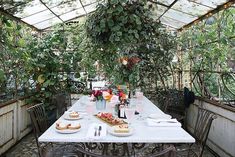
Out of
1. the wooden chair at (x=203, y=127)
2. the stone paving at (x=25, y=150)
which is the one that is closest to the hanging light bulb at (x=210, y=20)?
the stone paving at (x=25, y=150)

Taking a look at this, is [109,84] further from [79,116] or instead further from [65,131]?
[65,131]

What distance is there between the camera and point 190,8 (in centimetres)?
498

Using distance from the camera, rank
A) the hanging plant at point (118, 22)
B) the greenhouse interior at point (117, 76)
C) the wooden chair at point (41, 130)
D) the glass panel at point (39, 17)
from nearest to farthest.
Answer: the wooden chair at point (41, 130), the greenhouse interior at point (117, 76), the hanging plant at point (118, 22), the glass panel at point (39, 17)

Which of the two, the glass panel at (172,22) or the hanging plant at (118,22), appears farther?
the glass panel at (172,22)

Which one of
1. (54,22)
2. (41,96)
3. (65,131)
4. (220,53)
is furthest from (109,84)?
(65,131)

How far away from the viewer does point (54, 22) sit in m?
6.66

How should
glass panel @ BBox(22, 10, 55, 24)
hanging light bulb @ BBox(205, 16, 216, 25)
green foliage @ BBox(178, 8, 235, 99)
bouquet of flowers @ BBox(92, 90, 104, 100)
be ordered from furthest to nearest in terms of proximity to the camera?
glass panel @ BBox(22, 10, 55, 24) < hanging light bulb @ BBox(205, 16, 216, 25) < green foliage @ BBox(178, 8, 235, 99) < bouquet of flowers @ BBox(92, 90, 104, 100)

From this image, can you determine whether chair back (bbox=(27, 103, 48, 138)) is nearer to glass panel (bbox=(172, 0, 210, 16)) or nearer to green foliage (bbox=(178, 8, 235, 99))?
green foliage (bbox=(178, 8, 235, 99))

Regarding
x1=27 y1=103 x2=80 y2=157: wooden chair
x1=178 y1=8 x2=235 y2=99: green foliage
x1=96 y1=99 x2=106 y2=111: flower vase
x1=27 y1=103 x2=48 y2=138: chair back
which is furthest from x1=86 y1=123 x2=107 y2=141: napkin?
x1=178 y1=8 x2=235 y2=99: green foliage

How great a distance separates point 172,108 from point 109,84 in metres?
1.55

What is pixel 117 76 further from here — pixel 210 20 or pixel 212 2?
pixel 212 2

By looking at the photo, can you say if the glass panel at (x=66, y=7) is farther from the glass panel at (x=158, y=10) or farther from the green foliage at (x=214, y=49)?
the green foliage at (x=214, y=49)

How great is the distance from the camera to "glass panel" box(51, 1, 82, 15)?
564 centimetres

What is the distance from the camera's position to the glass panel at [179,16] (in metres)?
5.53
